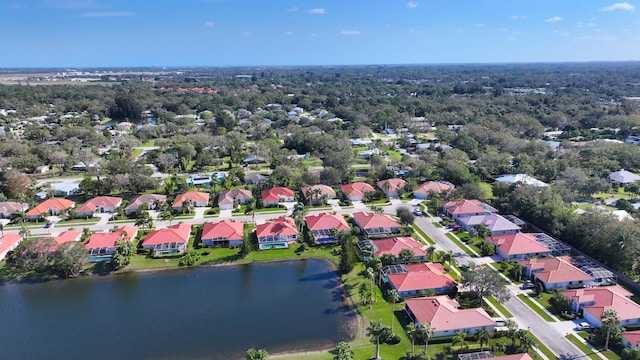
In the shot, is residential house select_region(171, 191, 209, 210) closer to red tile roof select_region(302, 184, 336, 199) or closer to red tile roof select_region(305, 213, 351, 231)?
red tile roof select_region(302, 184, 336, 199)

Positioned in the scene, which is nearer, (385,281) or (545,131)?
(385,281)

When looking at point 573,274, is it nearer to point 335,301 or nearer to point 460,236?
point 460,236

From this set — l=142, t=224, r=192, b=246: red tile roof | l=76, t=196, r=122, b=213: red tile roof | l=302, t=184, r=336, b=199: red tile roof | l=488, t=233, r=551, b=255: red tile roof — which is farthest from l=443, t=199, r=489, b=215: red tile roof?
l=76, t=196, r=122, b=213: red tile roof

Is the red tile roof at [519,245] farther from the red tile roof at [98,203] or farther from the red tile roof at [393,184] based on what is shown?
the red tile roof at [98,203]

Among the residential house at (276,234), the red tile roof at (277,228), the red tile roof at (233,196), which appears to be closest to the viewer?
the residential house at (276,234)

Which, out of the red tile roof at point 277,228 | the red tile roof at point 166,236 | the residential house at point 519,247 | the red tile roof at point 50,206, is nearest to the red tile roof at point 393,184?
the red tile roof at point 277,228

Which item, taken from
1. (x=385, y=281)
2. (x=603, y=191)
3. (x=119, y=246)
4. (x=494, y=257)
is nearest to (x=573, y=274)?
(x=494, y=257)

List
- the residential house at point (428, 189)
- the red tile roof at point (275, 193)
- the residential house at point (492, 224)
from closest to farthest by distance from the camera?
the residential house at point (492, 224) → the red tile roof at point (275, 193) → the residential house at point (428, 189)

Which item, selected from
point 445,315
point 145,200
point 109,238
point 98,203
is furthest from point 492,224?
point 98,203
